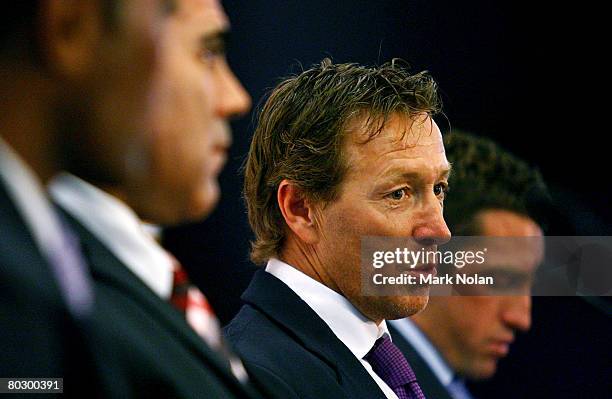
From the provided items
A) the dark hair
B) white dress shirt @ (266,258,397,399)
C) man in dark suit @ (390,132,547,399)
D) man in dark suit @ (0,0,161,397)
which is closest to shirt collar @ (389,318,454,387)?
man in dark suit @ (390,132,547,399)

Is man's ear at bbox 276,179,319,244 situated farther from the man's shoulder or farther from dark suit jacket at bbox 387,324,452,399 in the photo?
dark suit jacket at bbox 387,324,452,399

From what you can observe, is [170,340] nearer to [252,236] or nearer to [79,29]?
[79,29]

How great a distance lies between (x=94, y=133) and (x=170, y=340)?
0.13 m

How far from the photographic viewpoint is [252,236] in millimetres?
1704

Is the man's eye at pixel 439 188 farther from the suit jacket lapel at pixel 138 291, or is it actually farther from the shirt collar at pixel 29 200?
the shirt collar at pixel 29 200

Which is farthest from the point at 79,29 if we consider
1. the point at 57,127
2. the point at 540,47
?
the point at 540,47

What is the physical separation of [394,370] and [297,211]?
26 centimetres

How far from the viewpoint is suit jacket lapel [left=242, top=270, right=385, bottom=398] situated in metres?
1.20

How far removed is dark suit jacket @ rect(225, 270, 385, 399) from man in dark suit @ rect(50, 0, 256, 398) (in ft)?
1.75

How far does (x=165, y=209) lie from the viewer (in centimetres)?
57

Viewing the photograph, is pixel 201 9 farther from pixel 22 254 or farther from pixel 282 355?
pixel 282 355

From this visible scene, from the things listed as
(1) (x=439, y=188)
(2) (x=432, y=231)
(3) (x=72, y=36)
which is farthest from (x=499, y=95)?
(3) (x=72, y=36)

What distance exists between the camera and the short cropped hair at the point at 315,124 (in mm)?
1323

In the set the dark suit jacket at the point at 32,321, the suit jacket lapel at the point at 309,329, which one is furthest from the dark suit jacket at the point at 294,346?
the dark suit jacket at the point at 32,321
